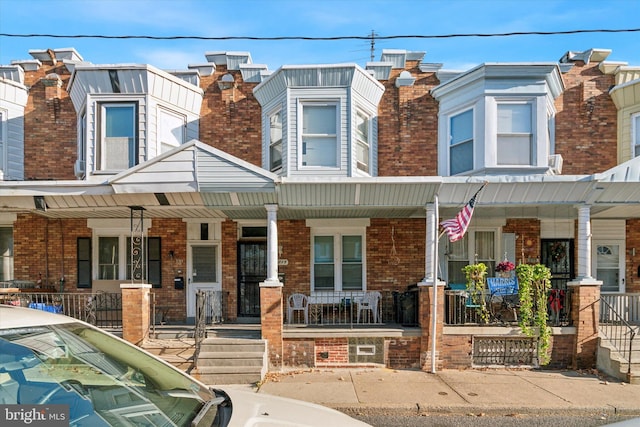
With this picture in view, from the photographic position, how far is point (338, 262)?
10.8 meters

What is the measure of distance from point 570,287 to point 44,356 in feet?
30.5

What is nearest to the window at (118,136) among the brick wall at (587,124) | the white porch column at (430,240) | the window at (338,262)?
the window at (338,262)

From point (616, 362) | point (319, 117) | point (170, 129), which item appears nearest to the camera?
point (616, 362)

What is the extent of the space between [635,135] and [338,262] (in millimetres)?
8450

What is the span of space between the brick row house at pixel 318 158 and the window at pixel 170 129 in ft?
0.12

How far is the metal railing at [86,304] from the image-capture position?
29.6 ft

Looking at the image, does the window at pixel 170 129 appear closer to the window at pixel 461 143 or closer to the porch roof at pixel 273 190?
the porch roof at pixel 273 190

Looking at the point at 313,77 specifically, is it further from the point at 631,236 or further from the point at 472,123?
the point at 631,236

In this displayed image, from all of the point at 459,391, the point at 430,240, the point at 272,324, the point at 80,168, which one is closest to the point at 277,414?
the point at 459,391

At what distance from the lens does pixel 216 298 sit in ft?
33.8

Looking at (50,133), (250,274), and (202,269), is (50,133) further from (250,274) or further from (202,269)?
(250,274)

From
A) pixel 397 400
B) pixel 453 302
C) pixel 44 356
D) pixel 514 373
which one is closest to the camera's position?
pixel 44 356

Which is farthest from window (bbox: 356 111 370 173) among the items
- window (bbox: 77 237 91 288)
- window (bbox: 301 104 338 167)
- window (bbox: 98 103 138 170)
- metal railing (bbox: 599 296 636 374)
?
window (bbox: 77 237 91 288)

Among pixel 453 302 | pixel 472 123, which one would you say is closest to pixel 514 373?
pixel 453 302
